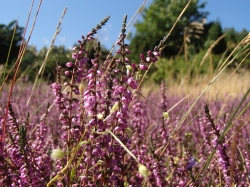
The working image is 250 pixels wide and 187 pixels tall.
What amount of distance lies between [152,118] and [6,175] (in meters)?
3.27

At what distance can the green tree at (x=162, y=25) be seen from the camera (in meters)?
34.8

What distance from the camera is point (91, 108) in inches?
60.1

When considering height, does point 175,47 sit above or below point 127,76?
above

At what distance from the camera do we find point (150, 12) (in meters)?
37.9

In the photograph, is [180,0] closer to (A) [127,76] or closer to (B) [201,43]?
(B) [201,43]

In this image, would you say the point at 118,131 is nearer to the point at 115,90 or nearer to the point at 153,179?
the point at 115,90

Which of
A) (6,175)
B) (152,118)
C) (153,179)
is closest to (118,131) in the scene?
(6,175)

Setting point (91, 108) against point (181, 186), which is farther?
point (181, 186)

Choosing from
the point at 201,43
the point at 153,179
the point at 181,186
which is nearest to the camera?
the point at 181,186

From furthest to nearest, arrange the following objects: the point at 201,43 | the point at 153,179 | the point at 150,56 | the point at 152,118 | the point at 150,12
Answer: the point at 150,12 → the point at 201,43 → the point at 152,118 → the point at 153,179 → the point at 150,56

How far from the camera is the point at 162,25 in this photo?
37.2m

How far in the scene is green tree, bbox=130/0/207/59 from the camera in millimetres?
34812

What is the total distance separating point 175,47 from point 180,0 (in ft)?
23.7

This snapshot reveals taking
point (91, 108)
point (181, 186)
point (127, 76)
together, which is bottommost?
point (181, 186)
